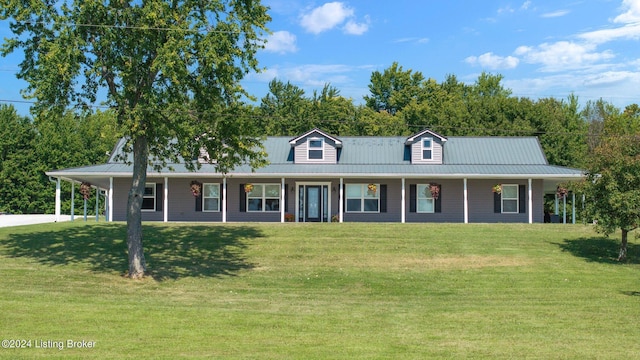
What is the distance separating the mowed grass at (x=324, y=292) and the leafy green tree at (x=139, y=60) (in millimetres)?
2915

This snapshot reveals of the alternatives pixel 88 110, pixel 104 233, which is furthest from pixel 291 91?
pixel 88 110

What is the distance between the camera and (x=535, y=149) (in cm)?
3216

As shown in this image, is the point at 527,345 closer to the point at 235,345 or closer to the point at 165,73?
the point at 235,345

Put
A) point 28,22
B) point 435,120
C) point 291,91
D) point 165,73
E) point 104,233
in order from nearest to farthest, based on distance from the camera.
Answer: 1. point 165,73
2. point 28,22
3. point 104,233
4. point 435,120
5. point 291,91

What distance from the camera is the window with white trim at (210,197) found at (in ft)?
101

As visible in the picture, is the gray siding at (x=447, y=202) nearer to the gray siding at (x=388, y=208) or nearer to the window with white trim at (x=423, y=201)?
the window with white trim at (x=423, y=201)

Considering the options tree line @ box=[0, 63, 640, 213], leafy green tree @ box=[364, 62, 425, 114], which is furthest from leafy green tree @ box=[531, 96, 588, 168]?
leafy green tree @ box=[364, 62, 425, 114]

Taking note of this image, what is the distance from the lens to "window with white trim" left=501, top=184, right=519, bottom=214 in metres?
30.2

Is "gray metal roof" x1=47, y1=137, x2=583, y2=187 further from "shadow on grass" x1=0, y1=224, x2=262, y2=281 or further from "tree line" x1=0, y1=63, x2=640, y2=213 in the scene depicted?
"tree line" x1=0, y1=63, x2=640, y2=213

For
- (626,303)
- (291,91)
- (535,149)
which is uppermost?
(291,91)

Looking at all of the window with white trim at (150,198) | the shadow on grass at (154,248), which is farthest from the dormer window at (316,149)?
the window with white trim at (150,198)

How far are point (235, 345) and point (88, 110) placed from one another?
11048mm

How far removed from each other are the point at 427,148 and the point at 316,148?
17.9ft

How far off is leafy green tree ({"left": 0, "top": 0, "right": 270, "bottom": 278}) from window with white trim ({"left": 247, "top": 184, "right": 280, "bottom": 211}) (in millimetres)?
12244
